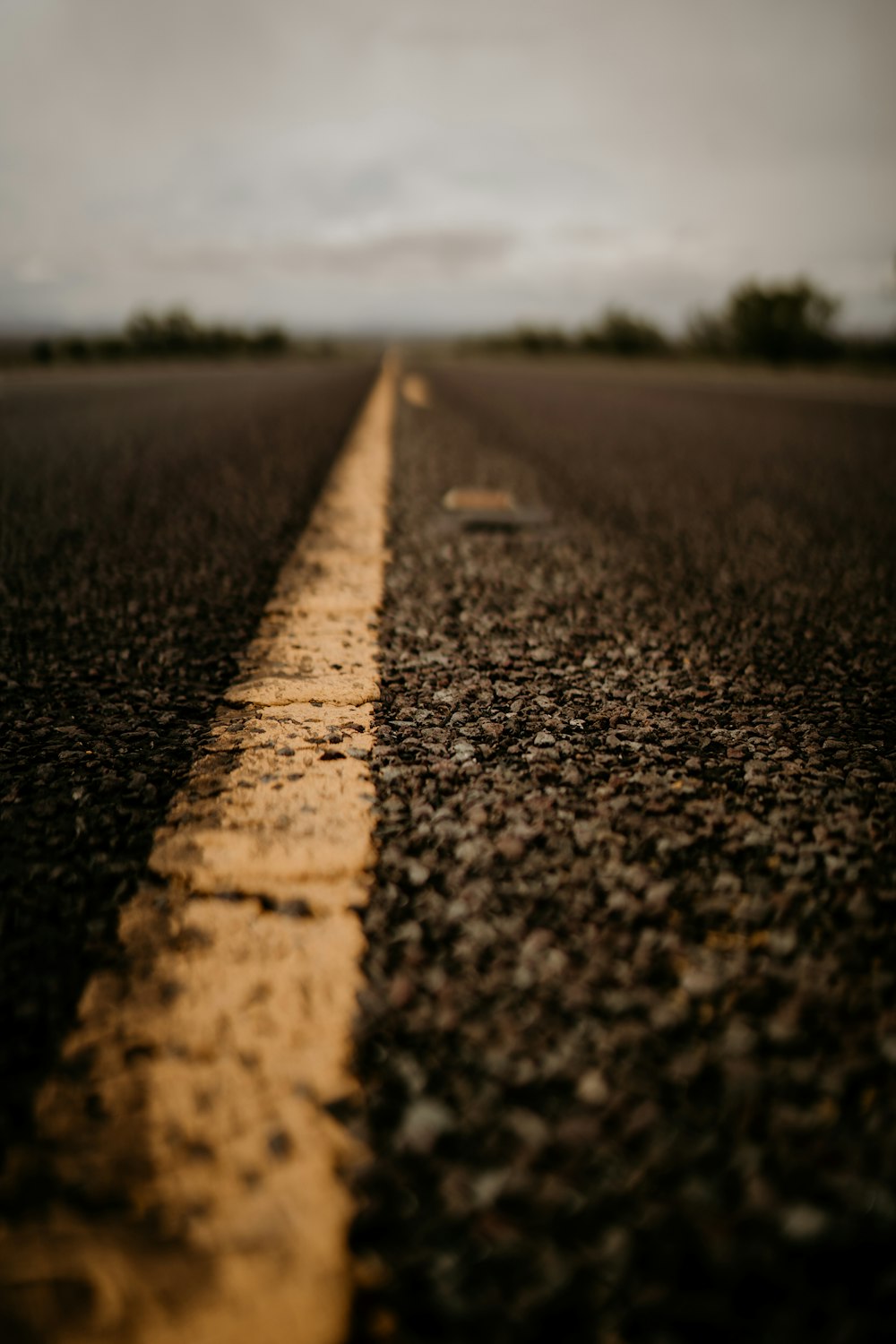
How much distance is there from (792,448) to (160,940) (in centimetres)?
425

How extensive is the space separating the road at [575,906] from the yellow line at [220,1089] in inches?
1.0

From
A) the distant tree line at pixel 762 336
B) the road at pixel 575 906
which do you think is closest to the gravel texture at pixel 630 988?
the road at pixel 575 906

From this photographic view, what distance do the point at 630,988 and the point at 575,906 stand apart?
0.09 m

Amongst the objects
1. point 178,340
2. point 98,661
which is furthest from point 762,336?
point 98,661

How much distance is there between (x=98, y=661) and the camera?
1.14 metres

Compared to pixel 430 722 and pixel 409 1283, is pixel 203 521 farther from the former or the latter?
pixel 409 1283

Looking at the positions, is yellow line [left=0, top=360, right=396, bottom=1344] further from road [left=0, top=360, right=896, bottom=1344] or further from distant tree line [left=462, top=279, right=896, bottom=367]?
distant tree line [left=462, top=279, right=896, bottom=367]

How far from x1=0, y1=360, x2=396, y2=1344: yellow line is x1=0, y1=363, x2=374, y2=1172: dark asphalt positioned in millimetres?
39

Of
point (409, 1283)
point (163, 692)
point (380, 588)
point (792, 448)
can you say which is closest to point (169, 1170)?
point (409, 1283)

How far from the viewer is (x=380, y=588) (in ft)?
4.92

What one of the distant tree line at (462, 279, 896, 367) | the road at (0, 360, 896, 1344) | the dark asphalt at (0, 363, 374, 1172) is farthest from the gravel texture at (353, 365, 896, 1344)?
the distant tree line at (462, 279, 896, 367)

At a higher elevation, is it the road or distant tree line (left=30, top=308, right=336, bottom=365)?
distant tree line (left=30, top=308, right=336, bottom=365)

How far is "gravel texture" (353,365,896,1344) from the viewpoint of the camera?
39 centimetres

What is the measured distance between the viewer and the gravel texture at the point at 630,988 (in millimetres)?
390
